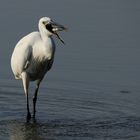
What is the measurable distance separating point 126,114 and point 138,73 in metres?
2.48

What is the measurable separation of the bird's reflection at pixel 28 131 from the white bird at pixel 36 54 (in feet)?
1.48

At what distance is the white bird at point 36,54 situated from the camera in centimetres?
1340

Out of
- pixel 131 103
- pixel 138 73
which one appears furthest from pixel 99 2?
pixel 131 103

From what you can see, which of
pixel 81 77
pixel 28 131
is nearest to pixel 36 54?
pixel 28 131

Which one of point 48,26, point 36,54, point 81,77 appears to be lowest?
point 81,77

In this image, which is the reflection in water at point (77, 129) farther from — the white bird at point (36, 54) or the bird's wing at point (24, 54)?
the bird's wing at point (24, 54)

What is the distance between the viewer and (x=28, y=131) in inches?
494

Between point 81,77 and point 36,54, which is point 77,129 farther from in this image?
point 81,77

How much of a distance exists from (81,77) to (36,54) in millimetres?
2202

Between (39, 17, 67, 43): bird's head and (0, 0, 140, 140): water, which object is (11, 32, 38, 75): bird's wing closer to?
(39, 17, 67, 43): bird's head

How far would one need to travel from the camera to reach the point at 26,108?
46.7ft

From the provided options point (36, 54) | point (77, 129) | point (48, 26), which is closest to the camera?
point (77, 129)

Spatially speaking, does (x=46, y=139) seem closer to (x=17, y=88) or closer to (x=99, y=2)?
(x=17, y=88)

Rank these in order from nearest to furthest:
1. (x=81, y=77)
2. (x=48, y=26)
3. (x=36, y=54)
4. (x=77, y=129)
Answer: (x=77, y=129) → (x=48, y=26) → (x=36, y=54) → (x=81, y=77)
